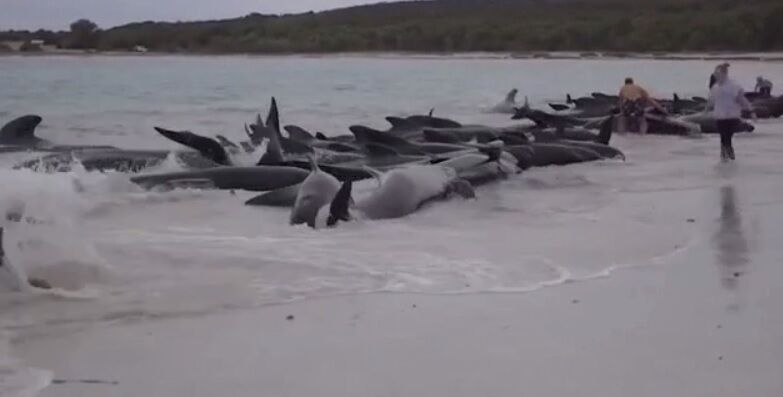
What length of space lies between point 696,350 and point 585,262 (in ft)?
9.37

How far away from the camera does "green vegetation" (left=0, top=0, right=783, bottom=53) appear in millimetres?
93750

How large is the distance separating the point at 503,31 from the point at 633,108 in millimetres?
85473

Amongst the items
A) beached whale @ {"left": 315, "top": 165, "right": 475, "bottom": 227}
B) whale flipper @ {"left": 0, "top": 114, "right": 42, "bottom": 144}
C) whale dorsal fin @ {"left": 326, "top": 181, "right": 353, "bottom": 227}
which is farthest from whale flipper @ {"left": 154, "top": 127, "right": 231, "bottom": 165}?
whale dorsal fin @ {"left": 326, "top": 181, "right": 353, "bottom": 227}

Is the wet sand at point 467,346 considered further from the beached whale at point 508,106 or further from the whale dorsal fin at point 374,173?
the beached whale at point 508,106

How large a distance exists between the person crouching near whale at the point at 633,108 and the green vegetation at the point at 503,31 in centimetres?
6663

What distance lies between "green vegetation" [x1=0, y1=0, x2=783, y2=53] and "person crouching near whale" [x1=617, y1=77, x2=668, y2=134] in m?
66.6

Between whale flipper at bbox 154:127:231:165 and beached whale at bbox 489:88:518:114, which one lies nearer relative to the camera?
whale flipper at bbox 154:127:231:165

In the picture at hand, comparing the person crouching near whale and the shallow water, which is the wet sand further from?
the person crouching near whale

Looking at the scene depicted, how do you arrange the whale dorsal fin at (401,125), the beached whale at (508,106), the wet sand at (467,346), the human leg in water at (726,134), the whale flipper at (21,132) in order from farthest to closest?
the beached whale at (508,106) < the whale dorsal fin at (401,125) < the whale flipper at (21,132) < the human leg in water at (726,134) < the wet sand at (467,346)

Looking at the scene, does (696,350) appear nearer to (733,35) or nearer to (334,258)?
(334,258)

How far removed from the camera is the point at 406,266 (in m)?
10.1

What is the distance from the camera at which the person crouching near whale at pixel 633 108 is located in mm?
25172

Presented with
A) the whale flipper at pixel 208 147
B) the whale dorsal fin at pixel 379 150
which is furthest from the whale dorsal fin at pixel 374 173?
the whale flipper at pixel 208 147

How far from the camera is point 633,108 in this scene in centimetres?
2530
